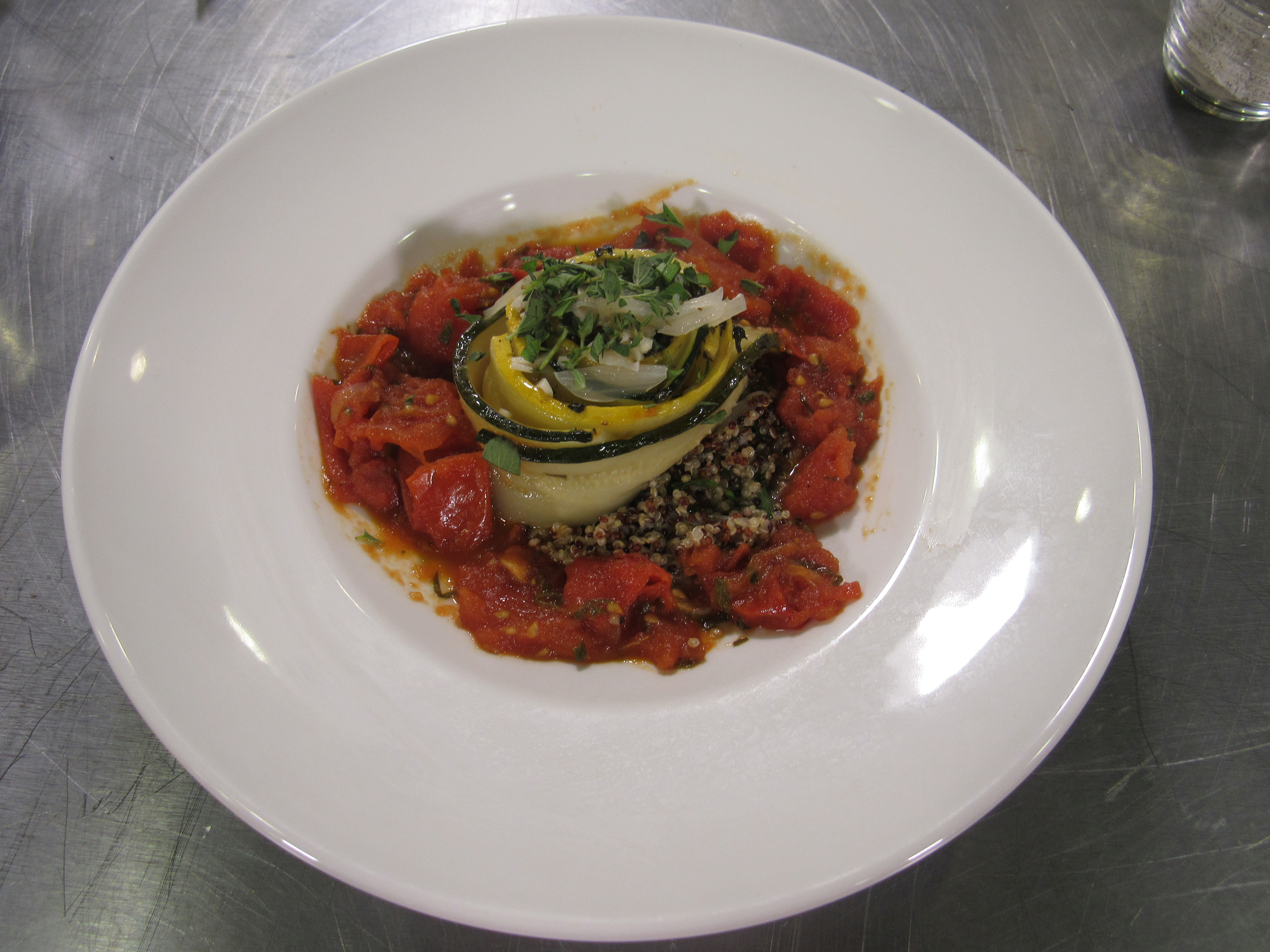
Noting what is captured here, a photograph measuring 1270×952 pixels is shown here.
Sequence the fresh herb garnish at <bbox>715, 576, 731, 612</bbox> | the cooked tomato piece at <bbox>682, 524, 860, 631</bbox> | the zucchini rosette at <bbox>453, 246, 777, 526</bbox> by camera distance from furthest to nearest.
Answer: the zucchini rosette at <bbox>453, 246, 777, 526</bbox> < the fresh herb garnish at <bbox>715, 576, 731, 612</bbox> < the cooked tomato piece at <bbox>682, 524, 860, 631</bbox>

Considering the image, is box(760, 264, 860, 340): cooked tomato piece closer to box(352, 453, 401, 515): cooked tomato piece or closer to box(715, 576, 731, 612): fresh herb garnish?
box(715, 576, 731, 612): fresh herb garnish

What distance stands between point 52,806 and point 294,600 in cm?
163

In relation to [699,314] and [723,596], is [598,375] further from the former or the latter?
[723,596]

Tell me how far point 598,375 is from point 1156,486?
2.92m

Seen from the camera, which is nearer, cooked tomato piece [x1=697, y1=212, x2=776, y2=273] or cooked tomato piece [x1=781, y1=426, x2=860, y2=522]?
cooked tomato piece [x1=781, y1=426, x2=860, y2=522]

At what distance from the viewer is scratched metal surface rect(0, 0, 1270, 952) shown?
3.03 meters

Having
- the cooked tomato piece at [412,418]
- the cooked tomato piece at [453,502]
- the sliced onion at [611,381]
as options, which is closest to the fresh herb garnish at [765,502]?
the sliced onion at [611,381]

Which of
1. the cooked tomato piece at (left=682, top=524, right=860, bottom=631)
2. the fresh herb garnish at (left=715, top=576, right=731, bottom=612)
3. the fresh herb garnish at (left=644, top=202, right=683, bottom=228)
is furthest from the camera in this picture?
the fresh herb garnish at (left=644, top=202, right=683, bottom=228)

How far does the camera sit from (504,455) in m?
3.37

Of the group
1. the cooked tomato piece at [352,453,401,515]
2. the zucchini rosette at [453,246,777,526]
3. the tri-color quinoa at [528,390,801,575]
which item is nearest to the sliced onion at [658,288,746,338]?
the zucchini rosette at [453,246,777,526]

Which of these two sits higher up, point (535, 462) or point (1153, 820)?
point (535, 462)

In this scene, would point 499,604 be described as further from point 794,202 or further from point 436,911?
point 794,202

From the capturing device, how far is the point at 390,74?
11.4 ft

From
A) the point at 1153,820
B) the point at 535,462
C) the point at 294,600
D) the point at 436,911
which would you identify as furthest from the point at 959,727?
the point at 294,600
